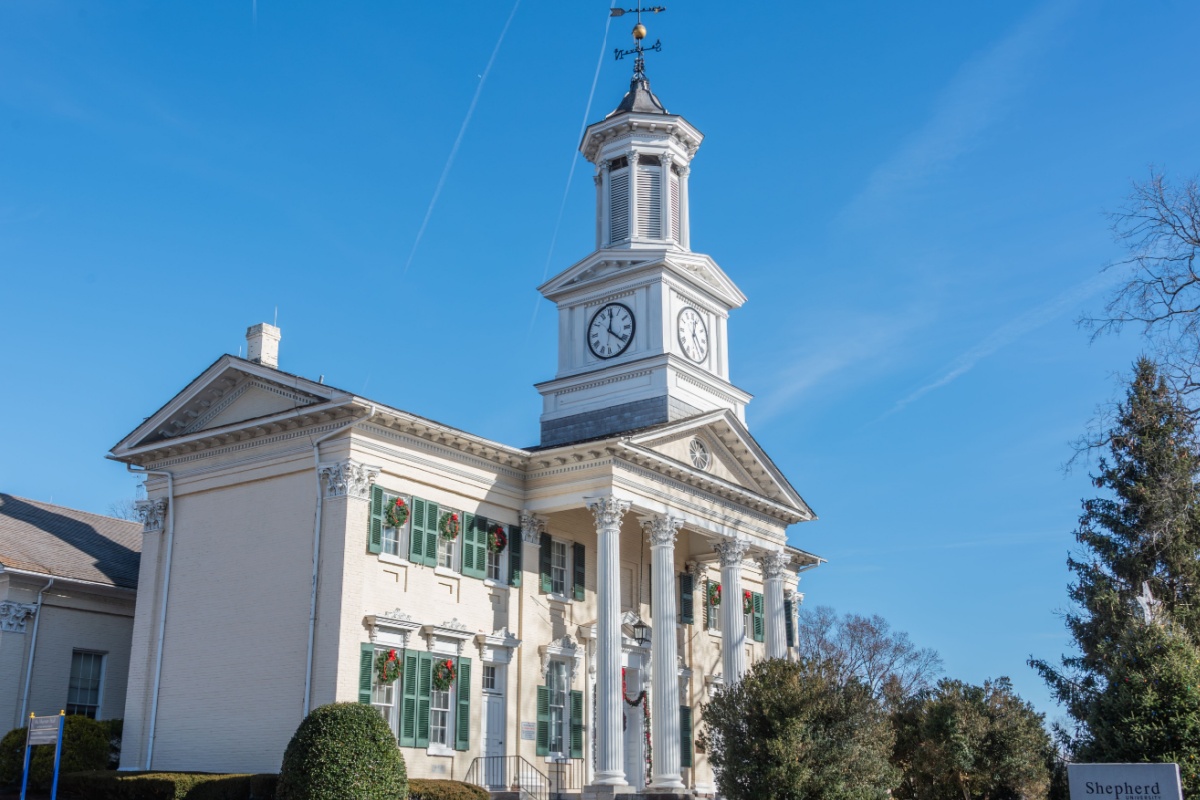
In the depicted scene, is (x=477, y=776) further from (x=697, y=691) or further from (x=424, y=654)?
(x=697, y=691)

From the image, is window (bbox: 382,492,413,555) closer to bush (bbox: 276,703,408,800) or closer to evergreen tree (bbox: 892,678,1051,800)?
bush (bbox: 276,703,408,800)

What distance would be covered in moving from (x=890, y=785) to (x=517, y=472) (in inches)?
438

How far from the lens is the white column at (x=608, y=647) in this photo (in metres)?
27.3

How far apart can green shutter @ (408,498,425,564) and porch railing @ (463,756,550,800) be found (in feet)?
15.5

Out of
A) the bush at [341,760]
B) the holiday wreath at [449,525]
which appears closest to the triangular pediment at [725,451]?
the holiday wreath at [449,525]

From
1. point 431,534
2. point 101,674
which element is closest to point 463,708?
point 431,534

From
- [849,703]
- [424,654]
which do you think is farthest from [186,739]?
[849,703]

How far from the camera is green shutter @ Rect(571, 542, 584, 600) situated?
30828 millimetres

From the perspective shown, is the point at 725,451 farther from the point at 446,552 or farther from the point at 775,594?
the point at 446,552

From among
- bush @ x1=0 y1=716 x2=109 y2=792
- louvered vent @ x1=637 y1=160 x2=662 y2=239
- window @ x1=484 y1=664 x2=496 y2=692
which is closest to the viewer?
bush @ x1=0 y1=716 x2=109 y2=792

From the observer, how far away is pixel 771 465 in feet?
111

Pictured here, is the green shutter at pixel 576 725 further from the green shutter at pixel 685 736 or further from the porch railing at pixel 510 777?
the green shutter at pixel 685 736

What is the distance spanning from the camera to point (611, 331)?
119 ft

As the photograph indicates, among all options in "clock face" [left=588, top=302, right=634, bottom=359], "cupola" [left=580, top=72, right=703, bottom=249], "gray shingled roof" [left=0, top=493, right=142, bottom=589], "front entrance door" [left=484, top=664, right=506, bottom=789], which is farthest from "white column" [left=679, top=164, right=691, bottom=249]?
"gray shingled roof" [left=0, top=493, right=142, bottom=589]
